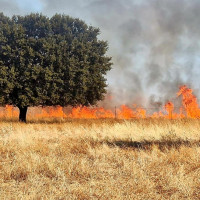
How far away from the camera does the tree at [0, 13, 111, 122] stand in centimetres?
2672

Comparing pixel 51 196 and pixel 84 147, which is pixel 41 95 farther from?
pixel 51 196

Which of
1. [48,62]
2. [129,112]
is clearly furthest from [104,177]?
[129,112]

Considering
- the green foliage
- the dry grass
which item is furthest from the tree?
the dry grass

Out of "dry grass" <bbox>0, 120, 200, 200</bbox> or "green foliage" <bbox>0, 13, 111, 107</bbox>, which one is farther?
"green foliage" <bbox>0, 13, 111, 107</bbox>

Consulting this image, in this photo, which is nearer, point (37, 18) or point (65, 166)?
point (65, 166)

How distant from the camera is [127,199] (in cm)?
464

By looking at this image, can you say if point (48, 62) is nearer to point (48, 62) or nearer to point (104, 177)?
point (48, 62)

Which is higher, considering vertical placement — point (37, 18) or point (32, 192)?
point (37, 18)

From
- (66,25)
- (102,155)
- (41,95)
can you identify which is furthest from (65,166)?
(66,25)

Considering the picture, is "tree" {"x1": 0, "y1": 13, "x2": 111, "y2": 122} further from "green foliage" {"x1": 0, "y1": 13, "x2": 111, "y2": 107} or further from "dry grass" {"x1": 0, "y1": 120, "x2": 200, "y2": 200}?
"dry grass" {"x1": 0, "y1": 120, "x2": 200, "y2": 200}

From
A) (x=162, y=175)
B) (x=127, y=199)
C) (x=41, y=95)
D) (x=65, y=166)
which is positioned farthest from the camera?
(x=41, y=95)

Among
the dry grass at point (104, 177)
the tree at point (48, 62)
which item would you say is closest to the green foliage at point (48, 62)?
the tree at point (48, 62)

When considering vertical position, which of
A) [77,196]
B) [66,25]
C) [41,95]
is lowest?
[77,196]

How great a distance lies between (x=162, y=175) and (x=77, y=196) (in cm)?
216
